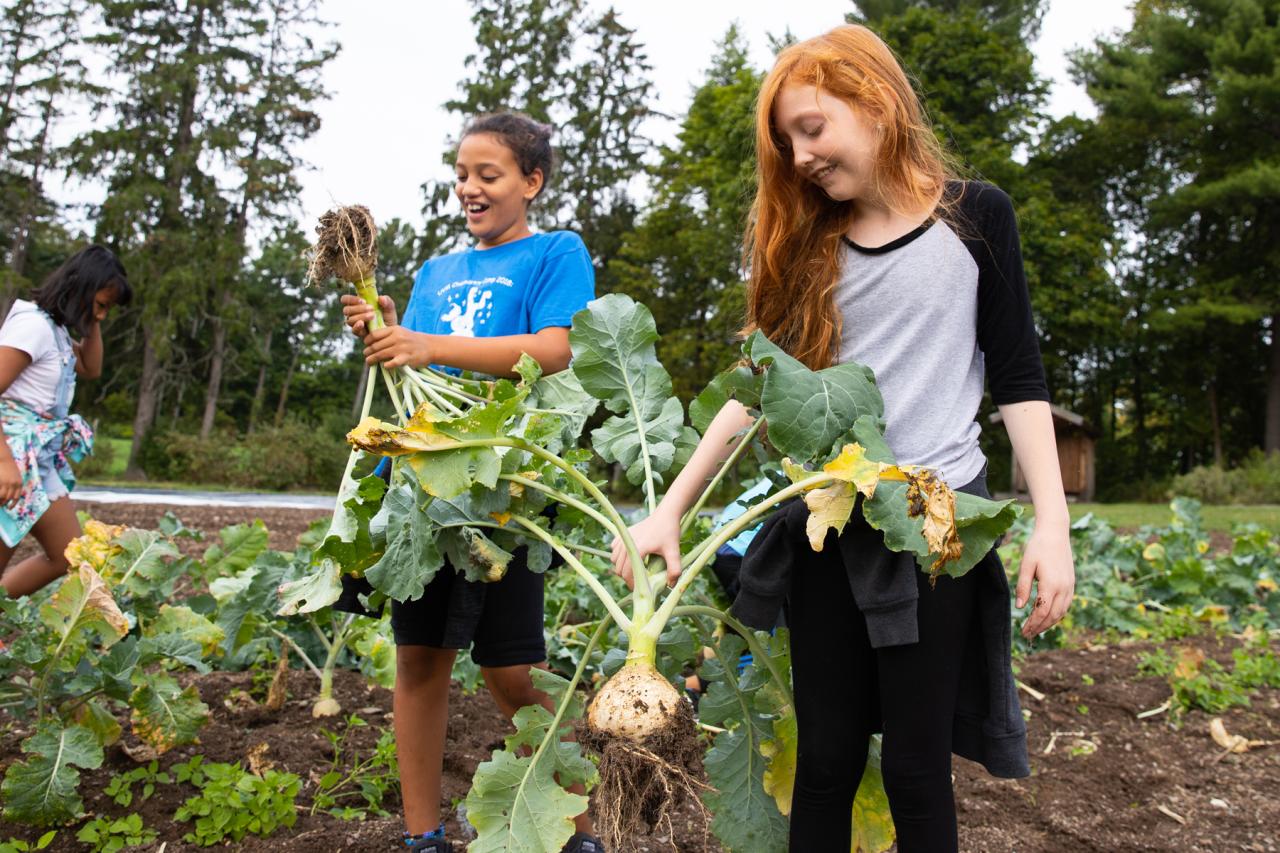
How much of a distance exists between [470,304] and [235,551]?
1.94m

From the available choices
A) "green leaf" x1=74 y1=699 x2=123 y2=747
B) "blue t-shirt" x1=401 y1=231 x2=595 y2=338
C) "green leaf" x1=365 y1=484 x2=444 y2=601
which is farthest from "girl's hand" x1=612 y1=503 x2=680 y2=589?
"green leaf" x1=74 y1=699 x2=123 y2=747

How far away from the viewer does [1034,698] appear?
3900mm

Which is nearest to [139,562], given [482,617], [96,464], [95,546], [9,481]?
[95,546]

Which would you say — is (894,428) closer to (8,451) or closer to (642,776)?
(642,776)

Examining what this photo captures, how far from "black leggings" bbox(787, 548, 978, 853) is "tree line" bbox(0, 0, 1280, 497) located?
63.7ft

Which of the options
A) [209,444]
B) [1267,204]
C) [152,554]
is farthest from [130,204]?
[1267,204]

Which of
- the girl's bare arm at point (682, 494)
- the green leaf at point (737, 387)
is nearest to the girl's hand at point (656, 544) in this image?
the girl's bare arm at point (682, 494)

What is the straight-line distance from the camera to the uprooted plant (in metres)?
1.49

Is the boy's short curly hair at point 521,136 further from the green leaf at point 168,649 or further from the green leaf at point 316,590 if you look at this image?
the green leaf at point 168,649

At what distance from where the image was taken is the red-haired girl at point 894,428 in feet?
5.29

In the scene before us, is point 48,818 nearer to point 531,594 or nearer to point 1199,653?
point 531,594

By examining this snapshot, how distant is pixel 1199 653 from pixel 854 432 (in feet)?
11.8

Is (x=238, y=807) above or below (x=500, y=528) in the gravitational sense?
below

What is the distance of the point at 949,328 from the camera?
5.73 ft
